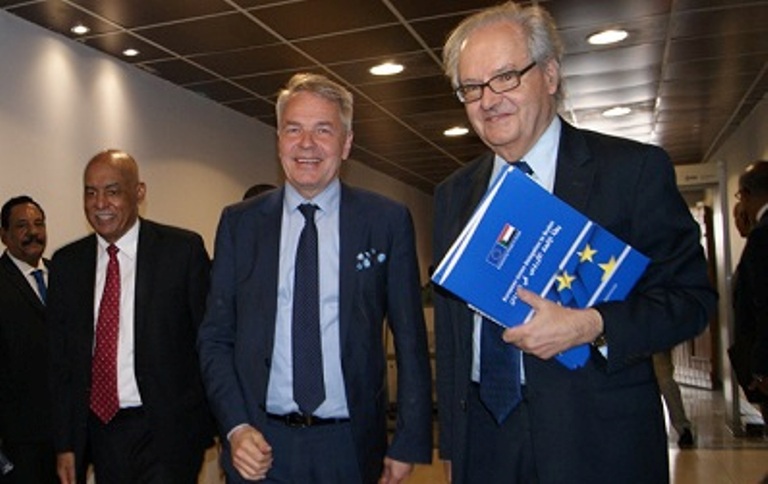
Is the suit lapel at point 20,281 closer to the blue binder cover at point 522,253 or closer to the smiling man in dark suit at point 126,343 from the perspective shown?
the smiling man in dark suit at point 126,343

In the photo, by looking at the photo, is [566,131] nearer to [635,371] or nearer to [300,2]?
[635,371]

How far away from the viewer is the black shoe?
684 centimetres

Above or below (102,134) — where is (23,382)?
below

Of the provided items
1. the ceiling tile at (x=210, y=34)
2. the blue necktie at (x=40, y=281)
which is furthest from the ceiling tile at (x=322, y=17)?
the blue necktie at (x=40, y=281)

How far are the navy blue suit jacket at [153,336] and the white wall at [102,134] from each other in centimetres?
201

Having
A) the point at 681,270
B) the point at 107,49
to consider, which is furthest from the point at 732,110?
the point at 681,270

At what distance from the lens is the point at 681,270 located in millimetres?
1564

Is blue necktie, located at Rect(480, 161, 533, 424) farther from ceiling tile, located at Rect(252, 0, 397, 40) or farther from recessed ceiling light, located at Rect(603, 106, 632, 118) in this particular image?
recessed ceiling light, located at Rect(603, 106, 632, 118)

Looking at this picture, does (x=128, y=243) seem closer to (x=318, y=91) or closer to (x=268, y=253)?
(x=268, y=253)

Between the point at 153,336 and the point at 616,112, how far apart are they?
7.08 m

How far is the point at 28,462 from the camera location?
387cm

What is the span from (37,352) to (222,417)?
2.38 metres

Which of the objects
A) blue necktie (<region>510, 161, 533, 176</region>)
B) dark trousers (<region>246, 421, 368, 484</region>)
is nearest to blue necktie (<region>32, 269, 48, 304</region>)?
dark trousers (<region>246, 421, 368, 484</region>)

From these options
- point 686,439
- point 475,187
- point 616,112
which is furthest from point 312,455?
point 616,112
